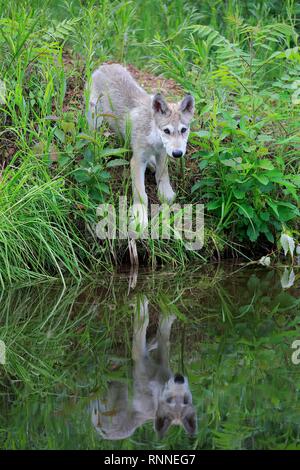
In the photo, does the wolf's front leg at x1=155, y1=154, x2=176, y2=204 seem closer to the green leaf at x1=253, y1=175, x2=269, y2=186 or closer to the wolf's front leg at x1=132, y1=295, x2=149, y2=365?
the green leaf at x1=253, y1=175, x2=269, y2=186

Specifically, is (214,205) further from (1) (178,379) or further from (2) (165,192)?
(1) (178,379)

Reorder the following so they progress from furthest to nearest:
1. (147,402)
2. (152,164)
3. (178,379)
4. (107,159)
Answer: (152,164) < (107,159) < (178,379) < (147,402)

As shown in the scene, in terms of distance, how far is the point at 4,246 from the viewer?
759 centimetres

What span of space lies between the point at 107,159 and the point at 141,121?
1.66ft

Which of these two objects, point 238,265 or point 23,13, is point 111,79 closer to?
point 23,13

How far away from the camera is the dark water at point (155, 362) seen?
5074 millimetres

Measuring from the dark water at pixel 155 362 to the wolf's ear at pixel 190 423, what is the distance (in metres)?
0.01

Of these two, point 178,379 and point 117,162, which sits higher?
point 117,162

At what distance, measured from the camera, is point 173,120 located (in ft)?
25.8

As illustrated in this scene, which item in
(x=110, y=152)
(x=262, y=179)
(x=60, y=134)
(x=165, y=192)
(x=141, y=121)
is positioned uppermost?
(x=141, y=121)

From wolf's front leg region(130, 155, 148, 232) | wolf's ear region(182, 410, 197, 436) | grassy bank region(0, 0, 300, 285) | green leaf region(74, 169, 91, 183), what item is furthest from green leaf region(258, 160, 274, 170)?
wolf's ear region(182, 410, 197, 436)

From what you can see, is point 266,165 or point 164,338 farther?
point 266,165

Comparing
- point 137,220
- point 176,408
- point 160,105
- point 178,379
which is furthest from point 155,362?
point 160,105

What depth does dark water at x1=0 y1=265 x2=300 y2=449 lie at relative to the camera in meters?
5.07
